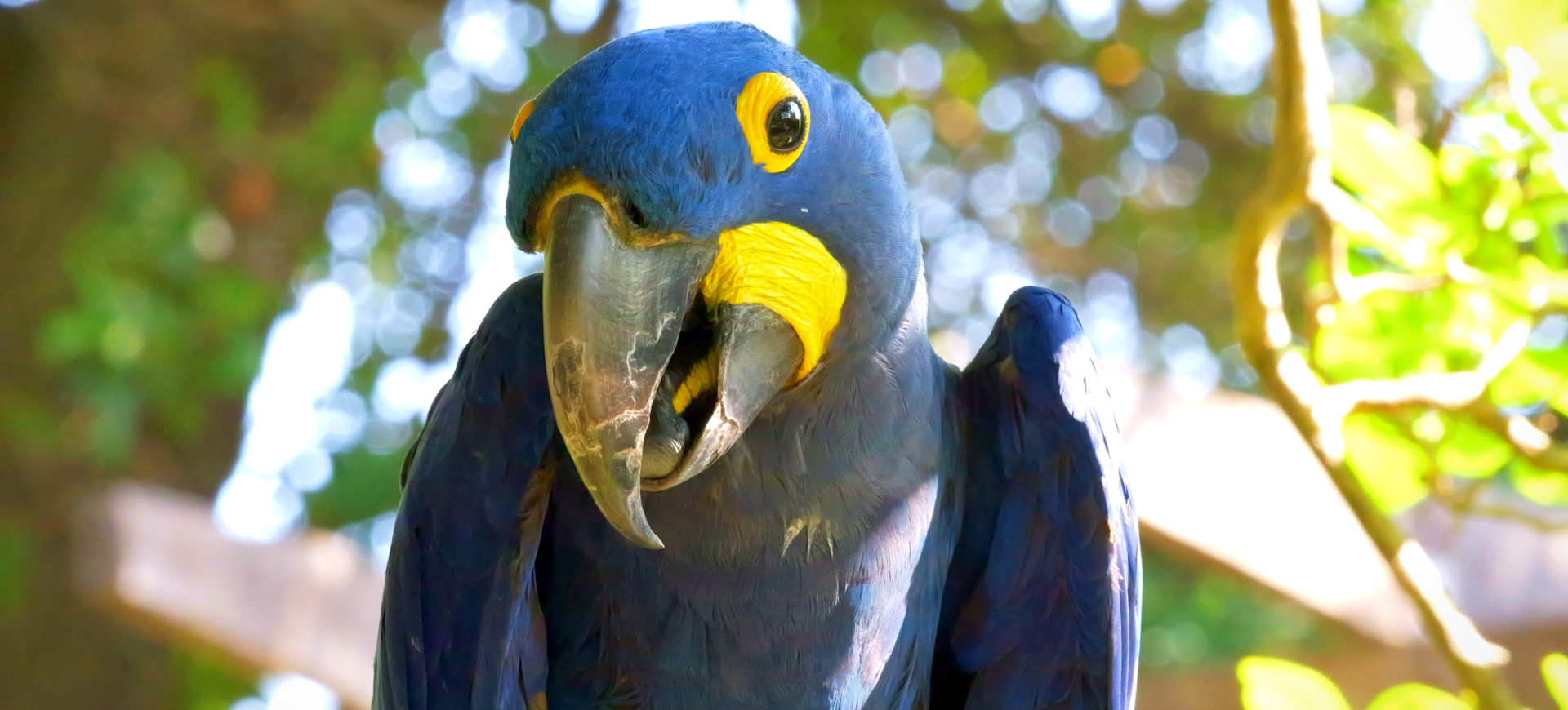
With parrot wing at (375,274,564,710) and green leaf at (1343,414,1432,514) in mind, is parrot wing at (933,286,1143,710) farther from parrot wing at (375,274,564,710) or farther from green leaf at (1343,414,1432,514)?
parrot wing at (375,274,564,710)

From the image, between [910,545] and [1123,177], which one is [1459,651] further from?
[1123,177]

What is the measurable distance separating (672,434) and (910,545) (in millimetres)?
394

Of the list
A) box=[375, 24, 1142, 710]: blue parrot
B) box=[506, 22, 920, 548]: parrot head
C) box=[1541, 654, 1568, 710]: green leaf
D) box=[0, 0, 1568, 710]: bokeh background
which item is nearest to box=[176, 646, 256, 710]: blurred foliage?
box=[0, 0, 1568, 710]: bokeh background

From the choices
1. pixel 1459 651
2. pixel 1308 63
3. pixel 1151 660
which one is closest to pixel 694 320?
pixel 1308 63

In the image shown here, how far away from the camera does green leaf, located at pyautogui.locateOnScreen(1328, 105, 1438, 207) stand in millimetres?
1352

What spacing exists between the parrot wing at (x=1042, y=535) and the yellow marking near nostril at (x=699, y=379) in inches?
18.9

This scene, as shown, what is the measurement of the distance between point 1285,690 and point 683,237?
85cm

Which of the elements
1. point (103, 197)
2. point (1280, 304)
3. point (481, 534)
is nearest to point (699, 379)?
point (481, 534)

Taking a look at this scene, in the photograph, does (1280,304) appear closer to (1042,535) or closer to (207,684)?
(1042,535)

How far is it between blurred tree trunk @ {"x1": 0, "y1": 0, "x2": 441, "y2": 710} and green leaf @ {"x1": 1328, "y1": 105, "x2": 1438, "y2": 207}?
289 centimetres

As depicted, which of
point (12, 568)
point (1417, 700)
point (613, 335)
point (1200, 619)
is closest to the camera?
point (613, 335)

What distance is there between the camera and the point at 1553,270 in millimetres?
1419

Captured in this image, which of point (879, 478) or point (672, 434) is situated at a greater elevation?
point (672, 434)

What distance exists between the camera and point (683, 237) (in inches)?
37.3
